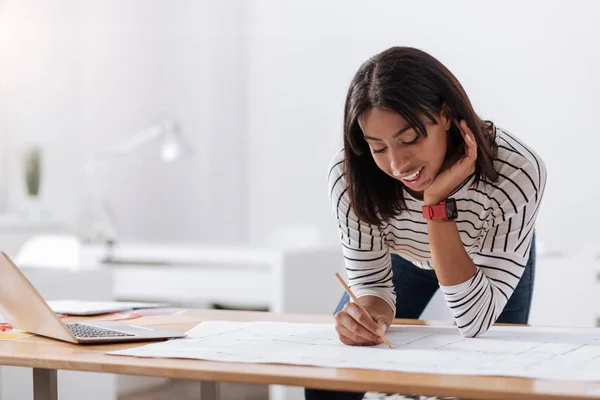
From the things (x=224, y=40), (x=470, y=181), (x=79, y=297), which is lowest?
(x=79, y=297)

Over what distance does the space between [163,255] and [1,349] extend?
6.97 feet

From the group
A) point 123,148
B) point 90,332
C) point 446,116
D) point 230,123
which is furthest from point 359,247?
point 230,123

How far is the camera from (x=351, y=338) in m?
1.22

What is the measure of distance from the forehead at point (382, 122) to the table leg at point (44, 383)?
628mm

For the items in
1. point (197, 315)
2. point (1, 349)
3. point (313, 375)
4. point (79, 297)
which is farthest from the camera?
point (79, 297)

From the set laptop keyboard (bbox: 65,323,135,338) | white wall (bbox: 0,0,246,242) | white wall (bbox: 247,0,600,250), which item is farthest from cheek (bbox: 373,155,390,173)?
white wall (bbox: 0,0,246,242)

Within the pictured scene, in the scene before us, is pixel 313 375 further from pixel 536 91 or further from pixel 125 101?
pixel 125 101

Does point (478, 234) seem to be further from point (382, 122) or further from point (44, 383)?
point (44, 383)

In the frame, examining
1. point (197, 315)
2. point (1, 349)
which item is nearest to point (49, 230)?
point (197, 315)

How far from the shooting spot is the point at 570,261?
281 centimetres

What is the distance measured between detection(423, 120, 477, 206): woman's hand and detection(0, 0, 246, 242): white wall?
304 centimetres

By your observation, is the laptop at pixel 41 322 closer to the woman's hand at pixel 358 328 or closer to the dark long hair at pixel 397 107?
the woman's hand at pixel 358 328

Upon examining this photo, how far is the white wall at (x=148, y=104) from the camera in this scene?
408 cm

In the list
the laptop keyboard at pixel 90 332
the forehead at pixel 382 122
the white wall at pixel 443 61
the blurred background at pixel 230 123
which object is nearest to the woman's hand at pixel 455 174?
the forehead at pixel 382 122
